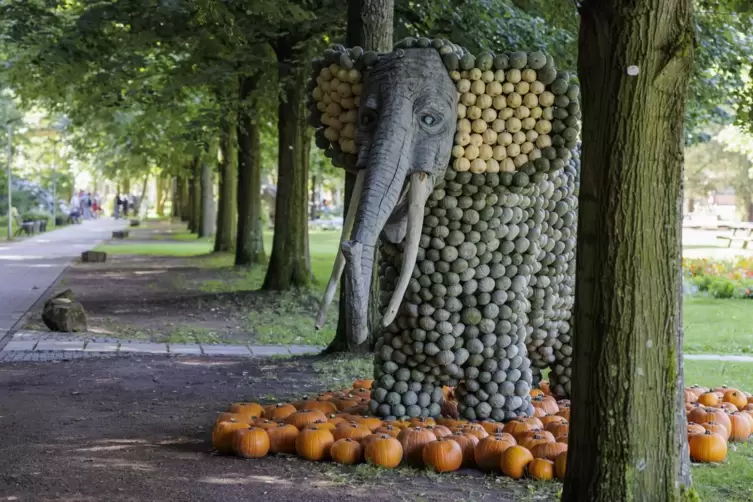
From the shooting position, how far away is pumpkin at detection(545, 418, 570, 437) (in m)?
6.44

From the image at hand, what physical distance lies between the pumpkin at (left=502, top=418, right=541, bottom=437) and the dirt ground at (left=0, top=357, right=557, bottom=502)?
2.14 feet

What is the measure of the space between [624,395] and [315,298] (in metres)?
11.0

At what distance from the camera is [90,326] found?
12500 mm

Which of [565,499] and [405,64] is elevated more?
[405,64]

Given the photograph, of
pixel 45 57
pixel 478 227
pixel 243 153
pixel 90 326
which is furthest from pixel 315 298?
pixel 478 227

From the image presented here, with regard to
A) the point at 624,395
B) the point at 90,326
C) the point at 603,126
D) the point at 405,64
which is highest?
the point at 405,64

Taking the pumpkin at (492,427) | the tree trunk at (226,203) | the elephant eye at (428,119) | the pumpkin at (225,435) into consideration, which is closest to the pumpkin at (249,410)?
the pumpkin at (225,435)

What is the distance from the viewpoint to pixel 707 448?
612 cm

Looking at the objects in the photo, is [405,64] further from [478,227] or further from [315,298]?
[315,298]

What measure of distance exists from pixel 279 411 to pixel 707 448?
281 centimetres

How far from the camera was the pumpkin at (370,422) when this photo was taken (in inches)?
252

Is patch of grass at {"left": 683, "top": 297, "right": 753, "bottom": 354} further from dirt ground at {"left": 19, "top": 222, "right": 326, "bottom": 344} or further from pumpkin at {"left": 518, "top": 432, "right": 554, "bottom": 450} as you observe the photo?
pumpkin at {"left": 518, "top": 432, "right": 554, "bottom": 450}

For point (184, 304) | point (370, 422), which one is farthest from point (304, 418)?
point (184, 304)

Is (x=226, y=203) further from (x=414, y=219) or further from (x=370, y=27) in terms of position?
(x=414, y=219)
